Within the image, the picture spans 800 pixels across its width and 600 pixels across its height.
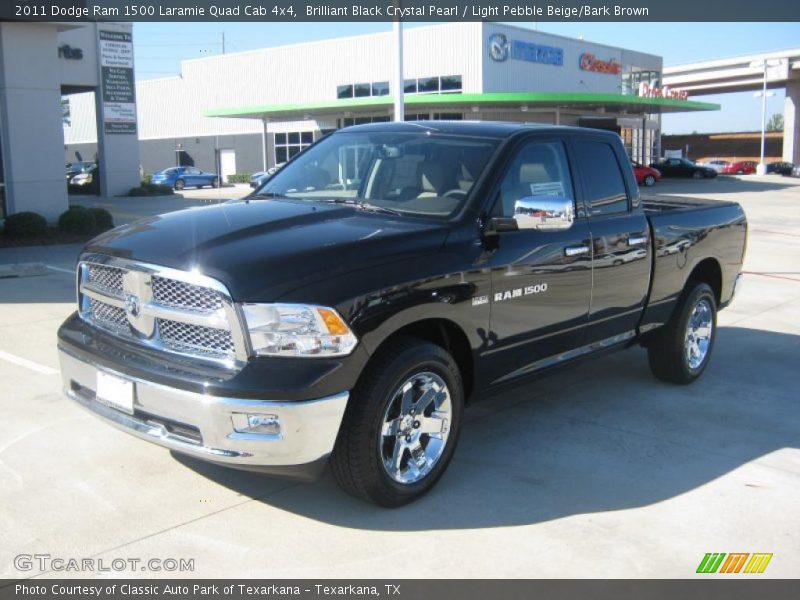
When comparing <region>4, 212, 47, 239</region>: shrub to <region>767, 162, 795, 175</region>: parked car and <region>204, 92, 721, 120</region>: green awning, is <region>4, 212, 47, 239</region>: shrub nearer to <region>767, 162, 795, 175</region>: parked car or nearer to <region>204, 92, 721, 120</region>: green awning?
<region>204, 92, 721, 120</region>: green awning

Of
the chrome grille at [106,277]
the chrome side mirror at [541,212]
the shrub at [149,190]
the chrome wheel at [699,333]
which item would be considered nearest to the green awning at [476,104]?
the shrub at [149,190]

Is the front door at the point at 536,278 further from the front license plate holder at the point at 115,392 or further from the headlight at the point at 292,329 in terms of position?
the front license plate holder at the point at 115,392

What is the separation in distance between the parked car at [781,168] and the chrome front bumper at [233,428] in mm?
67120

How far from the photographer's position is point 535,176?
5.27 m

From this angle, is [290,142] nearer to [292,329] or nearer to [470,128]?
[470,128]

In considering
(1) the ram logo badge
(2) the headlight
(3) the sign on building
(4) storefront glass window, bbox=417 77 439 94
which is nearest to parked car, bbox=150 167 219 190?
(3) the sign on building

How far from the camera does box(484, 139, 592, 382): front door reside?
15.9 feet

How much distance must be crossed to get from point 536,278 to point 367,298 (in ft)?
4.67

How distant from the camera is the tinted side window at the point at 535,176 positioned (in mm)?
5004

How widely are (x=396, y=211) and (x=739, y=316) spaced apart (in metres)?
6.45

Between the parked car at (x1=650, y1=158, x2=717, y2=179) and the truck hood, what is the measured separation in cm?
5034

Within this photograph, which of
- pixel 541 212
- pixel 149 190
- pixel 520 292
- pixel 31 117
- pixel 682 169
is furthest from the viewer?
pixel 682 169

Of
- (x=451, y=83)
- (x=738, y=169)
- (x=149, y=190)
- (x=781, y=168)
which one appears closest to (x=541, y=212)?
(x=149, y=190)
